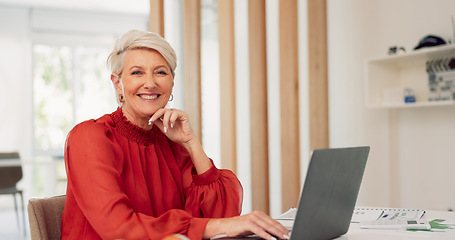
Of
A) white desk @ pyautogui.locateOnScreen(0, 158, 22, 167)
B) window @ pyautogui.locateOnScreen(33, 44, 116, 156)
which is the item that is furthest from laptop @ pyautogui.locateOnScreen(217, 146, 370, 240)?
window @ pyautogui.locateOnScreen(33, 44, 116, 156)

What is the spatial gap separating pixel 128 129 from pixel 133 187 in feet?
0.62

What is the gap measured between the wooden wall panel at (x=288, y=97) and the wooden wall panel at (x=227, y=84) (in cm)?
37

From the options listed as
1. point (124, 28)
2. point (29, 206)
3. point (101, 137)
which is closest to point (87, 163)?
point (101, 137)

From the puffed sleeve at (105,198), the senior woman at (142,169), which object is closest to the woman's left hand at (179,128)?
the senior woman at (142,169)

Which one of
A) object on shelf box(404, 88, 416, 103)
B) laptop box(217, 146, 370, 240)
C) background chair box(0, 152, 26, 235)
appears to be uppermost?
object on shelf box(404, 88, 416, 103)

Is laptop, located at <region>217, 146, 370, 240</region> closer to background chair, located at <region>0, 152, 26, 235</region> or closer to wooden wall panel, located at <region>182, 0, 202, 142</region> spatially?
wooden wall panel, located at <region>182, 0, 202, 142</region>

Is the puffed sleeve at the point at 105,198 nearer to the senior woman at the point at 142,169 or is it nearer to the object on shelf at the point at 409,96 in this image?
the senior woman at the point at 142,169

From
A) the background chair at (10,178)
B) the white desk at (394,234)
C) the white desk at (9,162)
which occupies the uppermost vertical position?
the white desk at (394,234)

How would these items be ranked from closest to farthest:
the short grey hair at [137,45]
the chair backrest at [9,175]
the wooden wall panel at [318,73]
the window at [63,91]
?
the short grey hair at [137,45] → the wooden wall panel at [318,73] → the chair backrest at [9,175] → the window at [63,91]

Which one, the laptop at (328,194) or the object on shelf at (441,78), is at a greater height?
the object on shelf at (441,78)

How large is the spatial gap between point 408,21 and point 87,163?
2.47 m

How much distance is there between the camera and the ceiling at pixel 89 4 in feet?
23.6

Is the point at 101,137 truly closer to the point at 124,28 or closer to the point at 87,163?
the point at 87,163

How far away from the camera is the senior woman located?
1.26 m
